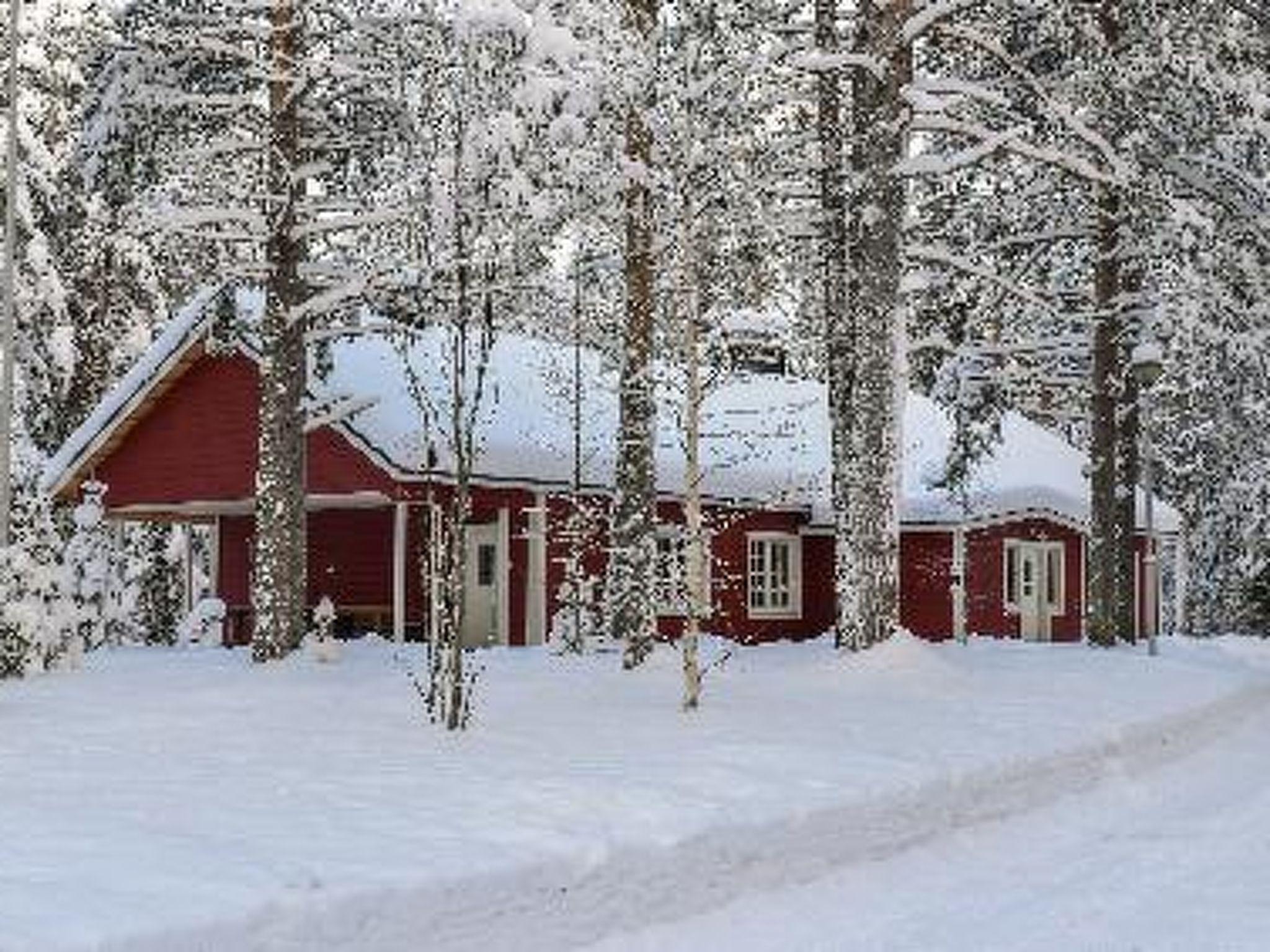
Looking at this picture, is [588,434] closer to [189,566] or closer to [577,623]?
[577,623]

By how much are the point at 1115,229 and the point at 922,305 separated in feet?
11.0

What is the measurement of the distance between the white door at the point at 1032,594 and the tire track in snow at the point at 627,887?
2166cm

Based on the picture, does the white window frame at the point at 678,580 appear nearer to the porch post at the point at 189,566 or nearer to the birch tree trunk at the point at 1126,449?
the birch tree trunk at the point at 1126,449

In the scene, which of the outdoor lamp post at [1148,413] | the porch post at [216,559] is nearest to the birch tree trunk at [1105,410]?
the outdoor lamp post at [1148,413]

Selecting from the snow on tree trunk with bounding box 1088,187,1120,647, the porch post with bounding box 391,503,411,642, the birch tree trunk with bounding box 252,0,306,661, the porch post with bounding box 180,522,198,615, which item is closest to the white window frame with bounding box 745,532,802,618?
the snow on tree trunk with bounding box 1088,187,1120,647

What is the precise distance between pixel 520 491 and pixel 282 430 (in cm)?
636

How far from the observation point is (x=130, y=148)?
20781 mm

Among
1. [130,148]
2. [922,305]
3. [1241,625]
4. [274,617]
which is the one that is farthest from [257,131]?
[1241,625]

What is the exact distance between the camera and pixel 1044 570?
34.3 meters

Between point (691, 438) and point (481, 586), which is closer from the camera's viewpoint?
point (691, 438)

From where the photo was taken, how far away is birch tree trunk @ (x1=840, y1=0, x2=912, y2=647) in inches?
703

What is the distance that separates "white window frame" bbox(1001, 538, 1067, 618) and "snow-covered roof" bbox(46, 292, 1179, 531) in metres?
0.91

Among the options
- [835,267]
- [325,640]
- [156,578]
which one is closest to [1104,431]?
[835,267]

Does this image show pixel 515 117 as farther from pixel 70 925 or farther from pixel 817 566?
pixel 817 566
